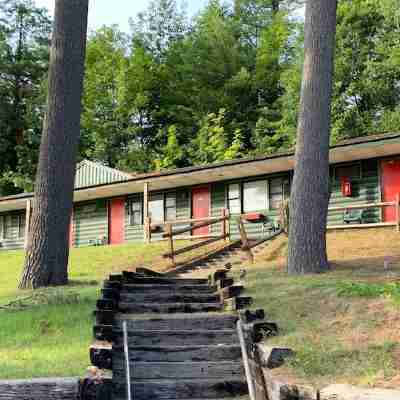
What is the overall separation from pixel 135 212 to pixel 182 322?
2000 centimetres

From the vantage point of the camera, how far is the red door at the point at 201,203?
2520cm

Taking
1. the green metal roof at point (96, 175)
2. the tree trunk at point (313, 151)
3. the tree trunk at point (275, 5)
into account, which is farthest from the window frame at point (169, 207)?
the tree trunk at point (275, 5)

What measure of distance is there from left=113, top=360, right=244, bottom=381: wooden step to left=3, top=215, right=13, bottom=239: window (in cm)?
2785

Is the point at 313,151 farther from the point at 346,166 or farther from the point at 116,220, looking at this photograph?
the point at 116,220

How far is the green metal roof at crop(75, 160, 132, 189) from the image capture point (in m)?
29.4

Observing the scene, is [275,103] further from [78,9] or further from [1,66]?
[78,9]

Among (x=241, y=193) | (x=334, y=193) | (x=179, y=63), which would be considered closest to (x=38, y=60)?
(x=179, y=63)

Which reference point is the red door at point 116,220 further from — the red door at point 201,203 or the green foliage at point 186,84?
the green foliage at point 186,84

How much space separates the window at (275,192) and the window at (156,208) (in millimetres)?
5531

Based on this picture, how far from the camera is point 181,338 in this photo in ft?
25.0

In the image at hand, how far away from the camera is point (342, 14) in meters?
33.2

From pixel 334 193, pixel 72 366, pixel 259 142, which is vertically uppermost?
pixel 259 142

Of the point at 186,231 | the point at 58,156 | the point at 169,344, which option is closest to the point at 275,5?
the point at 186,231

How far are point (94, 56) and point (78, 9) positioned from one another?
34237 millimetres
